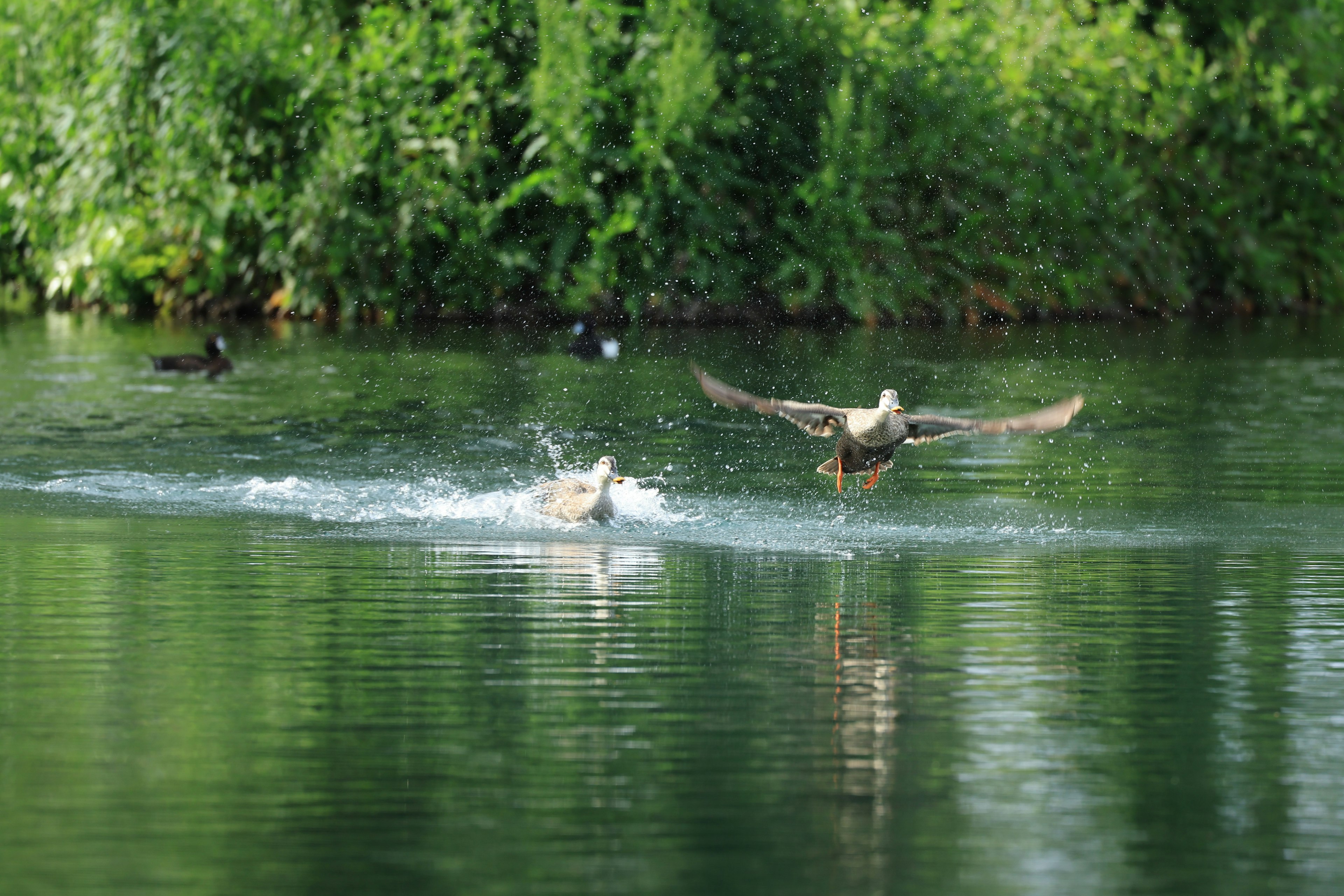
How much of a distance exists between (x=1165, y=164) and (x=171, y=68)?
64.3 feet

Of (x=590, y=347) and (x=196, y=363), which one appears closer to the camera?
(x=196, y=363)

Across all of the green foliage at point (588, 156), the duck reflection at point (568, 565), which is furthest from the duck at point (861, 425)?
the green foliage at point (588, 156)

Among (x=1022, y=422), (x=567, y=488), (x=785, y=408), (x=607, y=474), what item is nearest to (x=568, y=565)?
(x=607, y=474)

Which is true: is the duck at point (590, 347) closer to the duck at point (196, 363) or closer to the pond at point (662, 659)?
the duck at point (196, 363)

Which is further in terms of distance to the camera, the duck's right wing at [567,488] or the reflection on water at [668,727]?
Result: the duck's right wing at [567,488]

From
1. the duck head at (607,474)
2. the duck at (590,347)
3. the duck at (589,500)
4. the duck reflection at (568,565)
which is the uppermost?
the duck at (590,347)

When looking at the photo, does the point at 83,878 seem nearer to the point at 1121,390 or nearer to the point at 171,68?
the point at 1121,390

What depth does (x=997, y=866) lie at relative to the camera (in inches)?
298

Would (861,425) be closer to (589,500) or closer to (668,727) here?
(589,500)

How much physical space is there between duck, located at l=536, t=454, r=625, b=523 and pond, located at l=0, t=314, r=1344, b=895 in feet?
0.87

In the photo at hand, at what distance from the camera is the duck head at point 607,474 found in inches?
648

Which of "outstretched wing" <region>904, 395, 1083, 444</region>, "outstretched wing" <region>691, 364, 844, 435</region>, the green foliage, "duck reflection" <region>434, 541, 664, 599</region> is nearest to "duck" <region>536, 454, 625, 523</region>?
"duck reflection" <region>434, 541, 664, 599</region>

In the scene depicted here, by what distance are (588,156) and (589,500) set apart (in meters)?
21.7

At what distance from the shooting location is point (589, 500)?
1669cm
